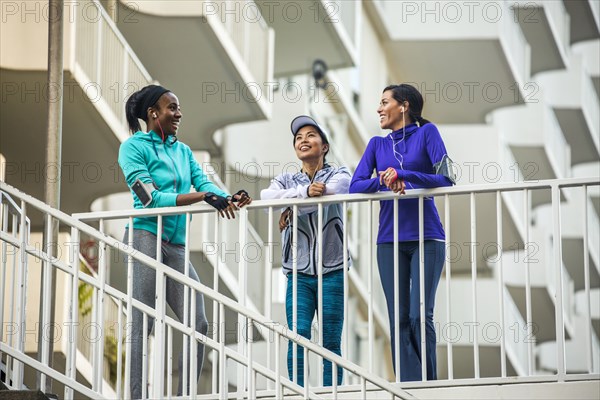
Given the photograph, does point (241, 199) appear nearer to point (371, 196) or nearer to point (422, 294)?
point (371, 196)

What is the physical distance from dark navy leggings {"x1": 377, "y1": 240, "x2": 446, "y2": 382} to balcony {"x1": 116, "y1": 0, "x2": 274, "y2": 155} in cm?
670

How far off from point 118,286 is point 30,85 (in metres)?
4.06

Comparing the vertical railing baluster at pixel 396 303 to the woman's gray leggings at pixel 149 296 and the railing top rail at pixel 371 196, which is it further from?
the woman's gray leggings at pixel 149 296

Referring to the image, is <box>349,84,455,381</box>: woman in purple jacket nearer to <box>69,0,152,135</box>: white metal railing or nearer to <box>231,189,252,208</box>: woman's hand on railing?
<box>231,189,252,208</box>: woman's hand on railing

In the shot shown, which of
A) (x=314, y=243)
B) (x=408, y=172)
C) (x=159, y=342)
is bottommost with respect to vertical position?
(x=159, y=342)

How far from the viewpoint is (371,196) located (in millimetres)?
8852

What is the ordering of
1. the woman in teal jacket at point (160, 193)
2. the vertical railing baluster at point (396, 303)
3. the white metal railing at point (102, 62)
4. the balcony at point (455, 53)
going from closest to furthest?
the vertical railing baluster at point (396, 303)
the woman in teal jacket at point (160, 193)
the white metal railing at point (102, 62)
the balcony at point (455, 53)

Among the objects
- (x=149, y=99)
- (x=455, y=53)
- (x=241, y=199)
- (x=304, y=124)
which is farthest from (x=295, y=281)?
(x=455, y=53)

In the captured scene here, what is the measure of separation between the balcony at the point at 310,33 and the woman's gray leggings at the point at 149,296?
937 centimetres

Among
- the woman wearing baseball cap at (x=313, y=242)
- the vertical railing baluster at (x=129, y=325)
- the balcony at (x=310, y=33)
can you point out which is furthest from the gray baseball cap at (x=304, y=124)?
the balcony at (x=310, y=33)

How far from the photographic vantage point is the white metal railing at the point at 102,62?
12805 mm

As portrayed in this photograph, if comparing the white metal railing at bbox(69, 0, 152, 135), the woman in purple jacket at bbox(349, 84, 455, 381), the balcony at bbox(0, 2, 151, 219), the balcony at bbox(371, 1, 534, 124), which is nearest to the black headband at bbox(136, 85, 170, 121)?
the woman in purple jacket at bbox(349, 84, 455, 381)

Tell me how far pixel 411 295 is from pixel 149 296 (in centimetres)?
152

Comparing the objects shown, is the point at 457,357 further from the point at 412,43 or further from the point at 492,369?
the point at 412,43
